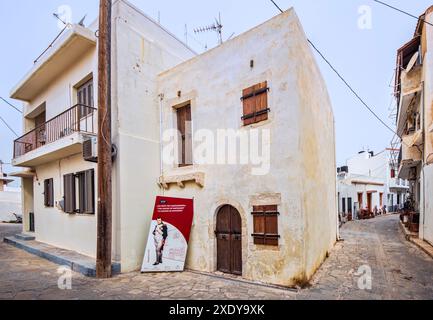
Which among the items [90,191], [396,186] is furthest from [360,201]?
[90,191]

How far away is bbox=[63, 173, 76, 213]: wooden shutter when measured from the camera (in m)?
8.68

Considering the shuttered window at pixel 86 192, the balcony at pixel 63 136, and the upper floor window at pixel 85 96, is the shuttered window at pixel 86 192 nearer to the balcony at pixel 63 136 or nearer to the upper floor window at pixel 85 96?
the balcony at pixel 63 136

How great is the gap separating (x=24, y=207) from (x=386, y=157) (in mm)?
36988

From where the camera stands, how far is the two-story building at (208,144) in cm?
576

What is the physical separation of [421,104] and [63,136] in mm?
13170

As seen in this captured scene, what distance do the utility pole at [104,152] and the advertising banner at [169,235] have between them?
42.1 inches

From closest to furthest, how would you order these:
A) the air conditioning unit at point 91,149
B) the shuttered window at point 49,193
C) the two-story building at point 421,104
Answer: the air conditioning unit at point 91,149 → the two-story building at point 421,104 → the shuttered window at point 49,193

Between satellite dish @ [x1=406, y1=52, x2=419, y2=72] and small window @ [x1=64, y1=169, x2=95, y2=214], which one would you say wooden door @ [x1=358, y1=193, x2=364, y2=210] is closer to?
satellite dish @ [x1=406, y1=52, x2=419, y2=72]

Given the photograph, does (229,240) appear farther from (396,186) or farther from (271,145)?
(396,186)

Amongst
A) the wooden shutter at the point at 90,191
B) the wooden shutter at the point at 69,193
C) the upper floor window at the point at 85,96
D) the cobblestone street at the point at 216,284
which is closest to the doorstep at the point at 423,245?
the cobblestone street at the point at 216,284

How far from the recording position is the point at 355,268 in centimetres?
710

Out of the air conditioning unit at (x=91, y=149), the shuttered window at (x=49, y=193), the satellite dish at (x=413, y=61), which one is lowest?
the shuttered window at (x=49, y=193)
